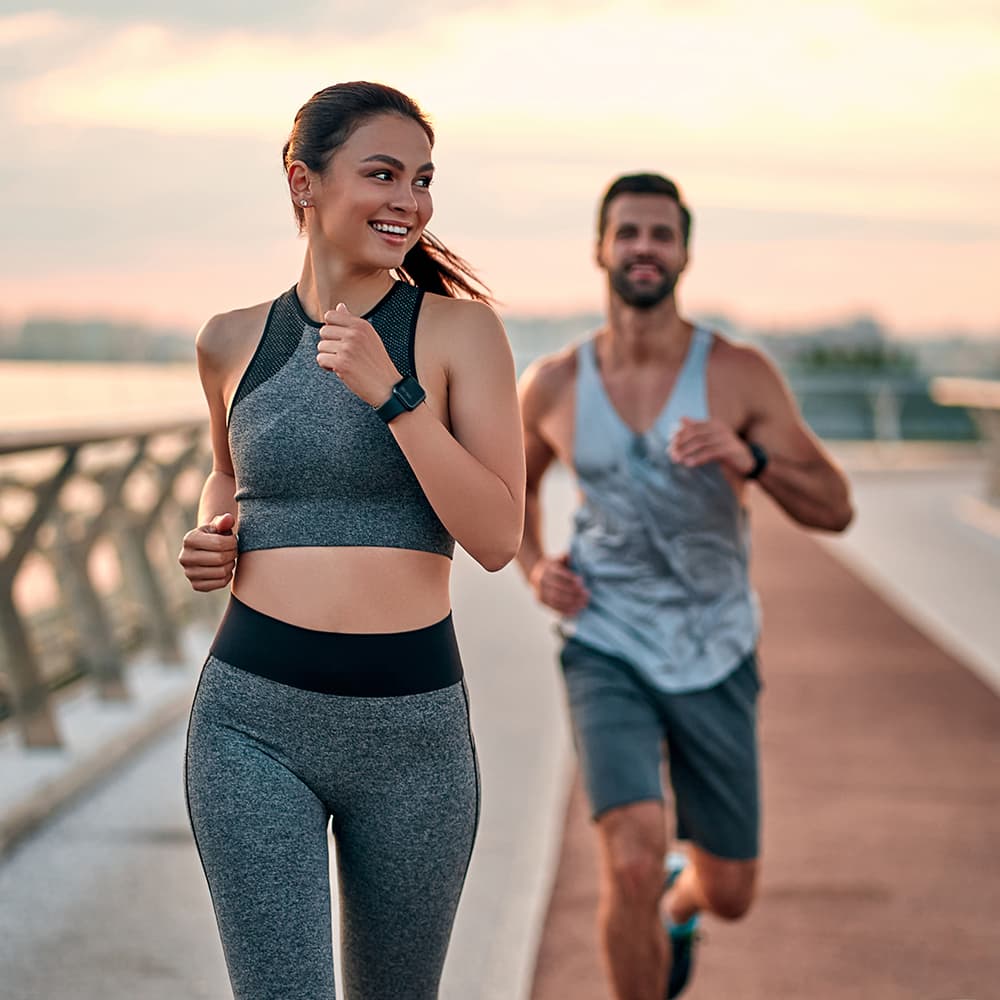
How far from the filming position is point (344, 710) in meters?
2.55

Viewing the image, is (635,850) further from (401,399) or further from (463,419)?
(401,399)

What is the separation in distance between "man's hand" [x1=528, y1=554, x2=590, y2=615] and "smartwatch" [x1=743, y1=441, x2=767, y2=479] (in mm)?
492

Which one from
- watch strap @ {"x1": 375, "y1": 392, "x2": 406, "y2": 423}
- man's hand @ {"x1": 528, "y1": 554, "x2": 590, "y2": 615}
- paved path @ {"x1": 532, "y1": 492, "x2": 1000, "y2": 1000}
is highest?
watch strap @ {"x1": 375, "y1": 392, "x2": 406, "y2": 423}

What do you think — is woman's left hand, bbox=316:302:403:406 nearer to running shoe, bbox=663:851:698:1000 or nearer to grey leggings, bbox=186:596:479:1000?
grey leggings, bbox=186:596:479:1000

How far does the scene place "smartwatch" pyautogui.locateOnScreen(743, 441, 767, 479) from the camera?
4074 millimetres

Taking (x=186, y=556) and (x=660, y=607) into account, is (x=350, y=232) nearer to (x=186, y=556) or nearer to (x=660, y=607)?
(x=186, y=556)

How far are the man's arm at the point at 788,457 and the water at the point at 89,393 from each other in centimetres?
254

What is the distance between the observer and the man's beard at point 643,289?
425 centimetres

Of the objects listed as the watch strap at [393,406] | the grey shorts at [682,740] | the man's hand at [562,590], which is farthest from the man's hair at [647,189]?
the watch strap at [393,406]

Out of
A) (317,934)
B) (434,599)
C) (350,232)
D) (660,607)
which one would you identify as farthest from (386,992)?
(660,607)

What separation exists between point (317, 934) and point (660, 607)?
71.3 inches

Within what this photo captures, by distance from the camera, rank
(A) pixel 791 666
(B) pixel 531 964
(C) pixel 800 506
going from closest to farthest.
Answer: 1. (C) pixel 800 506
2. (B) pixel 531 964
3. (A) pixel 791 666

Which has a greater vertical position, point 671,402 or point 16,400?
point 671,402

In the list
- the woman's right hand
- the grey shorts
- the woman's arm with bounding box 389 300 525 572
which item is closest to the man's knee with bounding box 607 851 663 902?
the grey shorts
